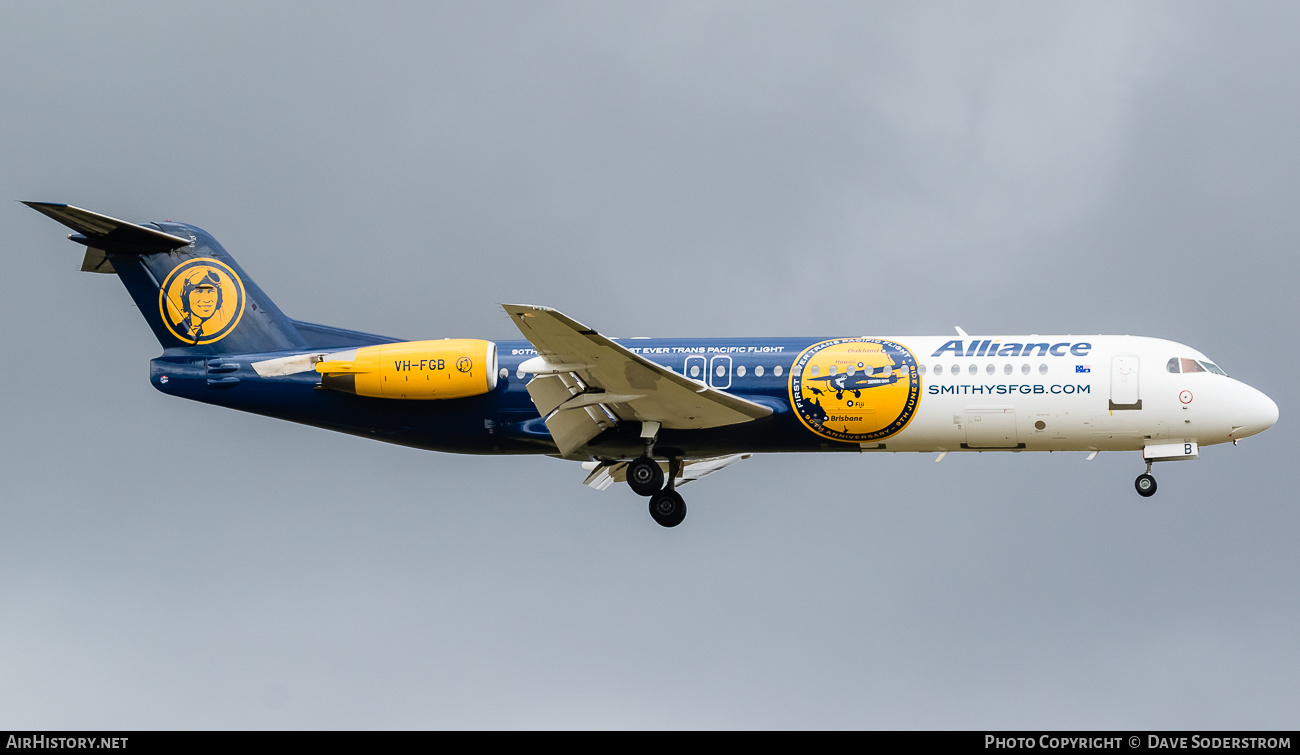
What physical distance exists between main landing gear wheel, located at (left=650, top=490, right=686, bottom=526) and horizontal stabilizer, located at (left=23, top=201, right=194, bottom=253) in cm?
1299

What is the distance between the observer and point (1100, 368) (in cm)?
3306

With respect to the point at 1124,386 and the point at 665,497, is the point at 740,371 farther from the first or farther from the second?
the point at 1124,386

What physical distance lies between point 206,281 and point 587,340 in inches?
443

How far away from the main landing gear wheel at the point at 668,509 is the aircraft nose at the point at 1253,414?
12367 mm

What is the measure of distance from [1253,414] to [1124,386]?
287 centimetres

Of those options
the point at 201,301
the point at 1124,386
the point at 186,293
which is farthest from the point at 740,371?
the point at 186,293

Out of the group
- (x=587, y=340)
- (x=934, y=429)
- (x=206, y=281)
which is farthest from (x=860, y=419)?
(x=206, y=281)

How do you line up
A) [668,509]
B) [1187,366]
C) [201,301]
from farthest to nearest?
[201,301] < [668,509] < [1187,366]

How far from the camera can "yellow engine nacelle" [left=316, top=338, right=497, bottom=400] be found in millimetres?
33875

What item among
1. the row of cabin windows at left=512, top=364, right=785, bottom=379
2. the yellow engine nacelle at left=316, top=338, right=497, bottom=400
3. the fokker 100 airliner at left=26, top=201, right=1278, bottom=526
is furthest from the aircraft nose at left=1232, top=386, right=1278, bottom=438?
the yellow engine nacelle at left=316, top=338, right=497, bottom=400

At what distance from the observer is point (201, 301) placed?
36438 mm

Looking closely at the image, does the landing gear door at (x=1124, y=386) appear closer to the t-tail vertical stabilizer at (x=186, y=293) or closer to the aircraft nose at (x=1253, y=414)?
the aircraft nose at (x=1253, y=414)

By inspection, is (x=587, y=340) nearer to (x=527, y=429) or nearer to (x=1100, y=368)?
(x=527, y=429)

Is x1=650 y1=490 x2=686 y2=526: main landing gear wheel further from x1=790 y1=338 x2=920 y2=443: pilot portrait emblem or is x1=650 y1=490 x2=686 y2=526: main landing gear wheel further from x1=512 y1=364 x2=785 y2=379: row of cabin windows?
x1=790 y1=338 x2=920 y2=443: pilot portrait emblem
